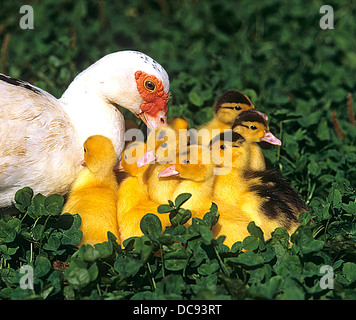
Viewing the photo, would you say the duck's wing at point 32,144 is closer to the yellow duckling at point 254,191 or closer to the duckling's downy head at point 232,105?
the yellow duckling at point 254,191

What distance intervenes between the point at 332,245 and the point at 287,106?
2100mm

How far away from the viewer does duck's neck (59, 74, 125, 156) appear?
3527mm

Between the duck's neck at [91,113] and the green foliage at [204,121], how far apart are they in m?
0.62

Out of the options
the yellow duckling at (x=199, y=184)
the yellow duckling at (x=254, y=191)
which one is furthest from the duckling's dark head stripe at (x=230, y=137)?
the yellow duckling at (x=199, y=184)

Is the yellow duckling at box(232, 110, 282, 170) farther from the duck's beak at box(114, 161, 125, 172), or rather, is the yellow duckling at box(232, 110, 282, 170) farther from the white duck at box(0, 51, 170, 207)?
the duck's beak at box(114, 161, 125, 172)

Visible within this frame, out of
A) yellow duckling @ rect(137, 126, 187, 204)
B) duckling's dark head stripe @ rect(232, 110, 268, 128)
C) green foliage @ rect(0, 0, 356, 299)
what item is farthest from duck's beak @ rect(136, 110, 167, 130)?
green foliage @ rect(0, 0, 356, 299)

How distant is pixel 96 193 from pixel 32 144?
46cm

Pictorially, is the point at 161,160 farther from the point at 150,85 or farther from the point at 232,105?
the point at 232,105

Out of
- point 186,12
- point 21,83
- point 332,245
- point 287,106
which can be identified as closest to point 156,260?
point 332,245

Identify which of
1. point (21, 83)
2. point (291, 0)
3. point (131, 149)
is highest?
point (291, 0)

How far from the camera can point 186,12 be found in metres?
7.29

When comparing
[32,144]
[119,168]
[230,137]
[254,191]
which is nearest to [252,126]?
[230,137]

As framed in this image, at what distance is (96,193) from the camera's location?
3.32 m
